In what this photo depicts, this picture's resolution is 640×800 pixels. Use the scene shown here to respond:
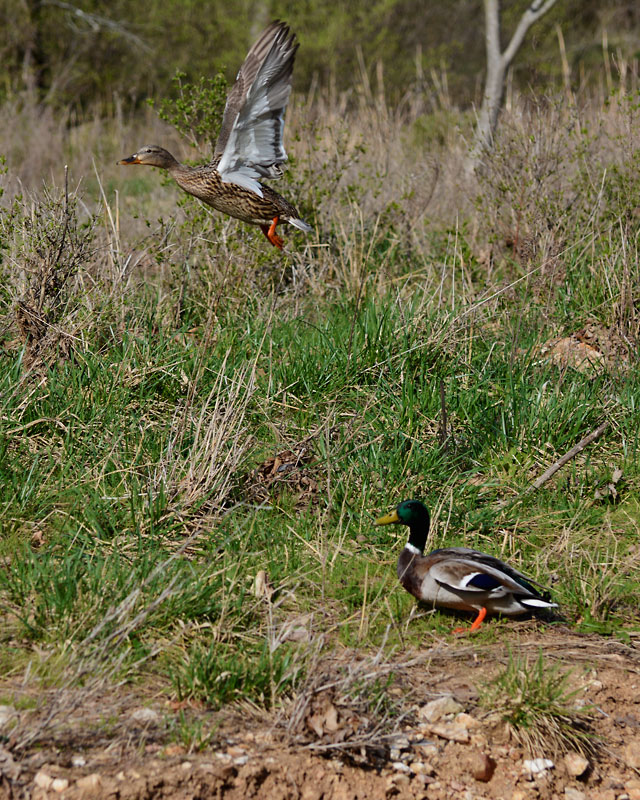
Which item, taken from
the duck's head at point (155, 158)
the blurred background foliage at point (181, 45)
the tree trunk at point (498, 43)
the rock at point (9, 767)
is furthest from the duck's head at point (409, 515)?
the blurred background foliage at point (181, 45)

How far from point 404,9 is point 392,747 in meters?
23.1

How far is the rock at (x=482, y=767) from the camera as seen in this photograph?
3.22 metres

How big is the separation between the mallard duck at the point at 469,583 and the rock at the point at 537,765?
670 mm

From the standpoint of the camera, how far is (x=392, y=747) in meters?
3.26

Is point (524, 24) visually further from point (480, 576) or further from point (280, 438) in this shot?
point (480, 576)

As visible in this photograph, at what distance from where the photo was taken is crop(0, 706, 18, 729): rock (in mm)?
3092

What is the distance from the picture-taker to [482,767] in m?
3.21

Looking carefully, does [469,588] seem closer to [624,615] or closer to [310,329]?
[624,615]

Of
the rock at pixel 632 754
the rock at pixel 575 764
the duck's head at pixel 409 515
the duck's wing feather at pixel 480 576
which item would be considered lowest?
the rock at pixel 632 754

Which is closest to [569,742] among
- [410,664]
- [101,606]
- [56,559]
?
[410,664]

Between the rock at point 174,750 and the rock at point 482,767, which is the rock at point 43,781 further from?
the rock at point 482,767

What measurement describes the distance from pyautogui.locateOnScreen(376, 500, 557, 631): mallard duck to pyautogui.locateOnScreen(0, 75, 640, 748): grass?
0.54ft

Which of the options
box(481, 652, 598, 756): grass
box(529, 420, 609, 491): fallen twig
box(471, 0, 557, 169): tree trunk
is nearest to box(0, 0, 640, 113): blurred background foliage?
box(471, 0, 557, 169): tree trunk

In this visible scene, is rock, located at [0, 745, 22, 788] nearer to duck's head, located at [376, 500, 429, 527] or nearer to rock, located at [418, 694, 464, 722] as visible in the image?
rock, located at [418, 694, 464, 722]
